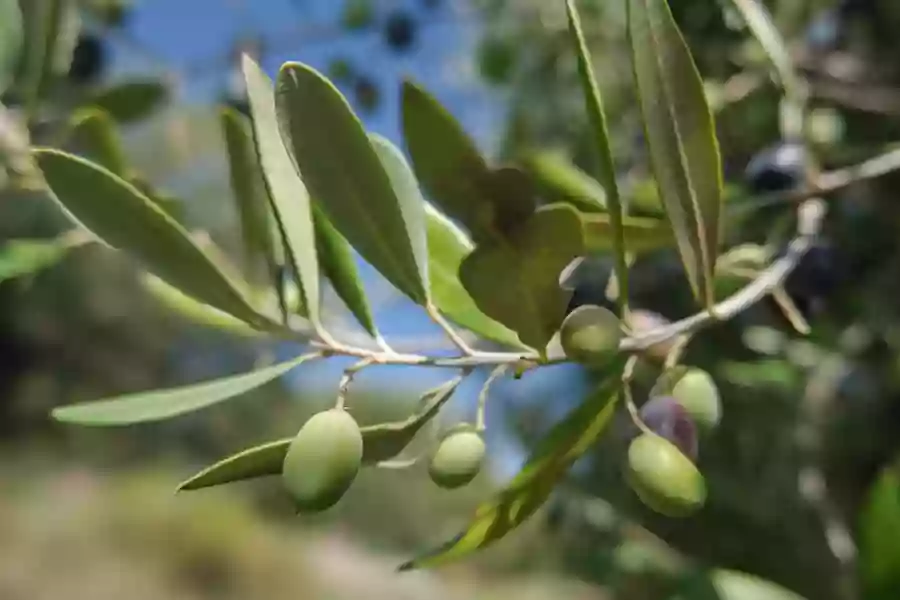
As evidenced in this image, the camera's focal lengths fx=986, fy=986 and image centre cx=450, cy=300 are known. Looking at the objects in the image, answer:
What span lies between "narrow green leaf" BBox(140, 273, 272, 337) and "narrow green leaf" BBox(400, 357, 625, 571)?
209 millimetres

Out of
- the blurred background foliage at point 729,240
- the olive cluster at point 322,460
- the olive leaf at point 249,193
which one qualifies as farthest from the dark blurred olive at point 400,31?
Result: the olive cluster at point 322,460

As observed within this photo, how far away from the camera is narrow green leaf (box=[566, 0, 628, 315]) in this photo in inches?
13.8

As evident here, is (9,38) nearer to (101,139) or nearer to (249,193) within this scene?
(101,139)

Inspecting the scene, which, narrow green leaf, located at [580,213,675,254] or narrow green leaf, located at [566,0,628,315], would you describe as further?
narrow green leaf, located at [580,213,675,254]

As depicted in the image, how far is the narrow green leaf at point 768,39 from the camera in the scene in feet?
1.85

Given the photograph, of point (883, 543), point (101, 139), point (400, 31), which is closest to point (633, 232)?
point (883, 543)

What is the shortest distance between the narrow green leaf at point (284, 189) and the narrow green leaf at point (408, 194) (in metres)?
0.04

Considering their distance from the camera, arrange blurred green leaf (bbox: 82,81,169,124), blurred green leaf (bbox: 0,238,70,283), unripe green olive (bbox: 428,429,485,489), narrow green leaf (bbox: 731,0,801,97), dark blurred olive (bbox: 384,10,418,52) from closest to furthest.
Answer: unripe green olive (bbox: 428,429,485,489) < narrow green leaf (bbox: 731,0,801,97) < blurred green leaf (bbox: 0,238,70,283) < blurred green leaf (bbox: 82,81,169,124) < dark blurred olive (bbox: 384,10,418,52)

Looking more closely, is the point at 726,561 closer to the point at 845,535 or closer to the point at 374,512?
the point at 845,535

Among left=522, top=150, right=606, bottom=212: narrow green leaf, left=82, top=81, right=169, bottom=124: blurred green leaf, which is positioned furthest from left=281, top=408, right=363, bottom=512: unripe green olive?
left=82, top=81, right=169, bottom=124: blurred green leaf

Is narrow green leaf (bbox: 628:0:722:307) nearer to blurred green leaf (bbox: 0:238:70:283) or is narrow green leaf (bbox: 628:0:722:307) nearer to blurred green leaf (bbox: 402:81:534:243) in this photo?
blurred green leaf (bbox: 402:81:534:243)

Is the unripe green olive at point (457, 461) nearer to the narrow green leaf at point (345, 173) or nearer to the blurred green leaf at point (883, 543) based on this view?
the narrow green leaf at point (345, 173)

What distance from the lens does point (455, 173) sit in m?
0.41

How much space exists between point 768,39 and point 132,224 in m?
0.40
